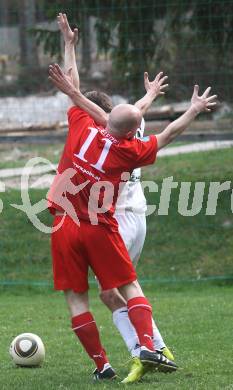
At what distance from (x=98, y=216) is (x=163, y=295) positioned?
556 centimetres

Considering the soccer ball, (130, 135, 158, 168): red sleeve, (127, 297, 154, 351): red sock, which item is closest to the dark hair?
(130, 135, 158, 168): red sleeve

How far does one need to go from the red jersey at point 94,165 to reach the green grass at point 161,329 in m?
1.15

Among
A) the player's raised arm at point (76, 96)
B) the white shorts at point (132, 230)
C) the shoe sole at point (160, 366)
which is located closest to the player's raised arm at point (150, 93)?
the player's raised arm at point (76, 96)

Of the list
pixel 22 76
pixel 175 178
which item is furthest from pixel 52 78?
pixel 22 76

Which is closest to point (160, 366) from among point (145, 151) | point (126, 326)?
point (126, 326)

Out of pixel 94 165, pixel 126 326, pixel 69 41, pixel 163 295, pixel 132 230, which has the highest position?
pixel 69 41

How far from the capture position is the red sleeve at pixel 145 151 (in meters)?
6.62

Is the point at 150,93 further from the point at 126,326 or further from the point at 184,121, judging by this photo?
the point at 126,326

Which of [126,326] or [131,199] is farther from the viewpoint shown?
[131,199]

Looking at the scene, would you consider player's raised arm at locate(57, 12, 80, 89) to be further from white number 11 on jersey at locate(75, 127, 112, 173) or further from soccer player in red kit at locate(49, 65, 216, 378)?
white number 11 on jersey at locate(75, 127, 112, 173)

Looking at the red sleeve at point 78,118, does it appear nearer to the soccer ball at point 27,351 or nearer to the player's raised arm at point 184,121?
the player's raised arm at point 184,121

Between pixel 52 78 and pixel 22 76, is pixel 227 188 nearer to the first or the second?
pixel 22 76

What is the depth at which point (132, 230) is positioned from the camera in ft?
25.1

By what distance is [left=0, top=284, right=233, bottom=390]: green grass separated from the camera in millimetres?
6750
